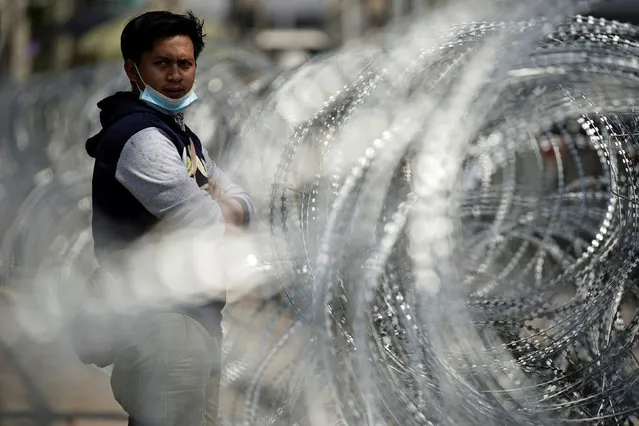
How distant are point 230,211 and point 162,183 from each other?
0.97 ft

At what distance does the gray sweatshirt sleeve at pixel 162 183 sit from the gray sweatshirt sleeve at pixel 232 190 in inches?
10.3

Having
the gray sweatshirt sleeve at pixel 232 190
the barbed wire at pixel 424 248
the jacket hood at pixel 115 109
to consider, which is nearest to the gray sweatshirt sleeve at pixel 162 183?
the jacket hood at pixel 115 109

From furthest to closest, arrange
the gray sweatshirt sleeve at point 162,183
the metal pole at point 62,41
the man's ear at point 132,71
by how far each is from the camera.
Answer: the metal pole at point 62,41 → the man's ear at point 132,71 → the gray sweatshirt sleeve at point 162,183

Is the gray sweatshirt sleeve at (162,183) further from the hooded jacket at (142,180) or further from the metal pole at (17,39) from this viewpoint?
Result: the metal pole at (17,39)

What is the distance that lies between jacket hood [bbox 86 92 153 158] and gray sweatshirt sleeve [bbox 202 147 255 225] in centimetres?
34

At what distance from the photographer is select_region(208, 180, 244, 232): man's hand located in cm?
298

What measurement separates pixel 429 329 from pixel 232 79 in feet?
14.3

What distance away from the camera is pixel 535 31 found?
3.04 m

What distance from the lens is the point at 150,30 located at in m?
2.96

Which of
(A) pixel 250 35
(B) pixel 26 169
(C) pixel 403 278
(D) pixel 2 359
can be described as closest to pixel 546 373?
(C) pixel 403 278

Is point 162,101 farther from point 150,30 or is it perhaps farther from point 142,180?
point 142,180

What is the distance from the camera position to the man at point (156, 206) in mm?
2816

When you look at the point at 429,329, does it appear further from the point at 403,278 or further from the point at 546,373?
the point at 546,373

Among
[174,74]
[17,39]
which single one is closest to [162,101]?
[174,74]
